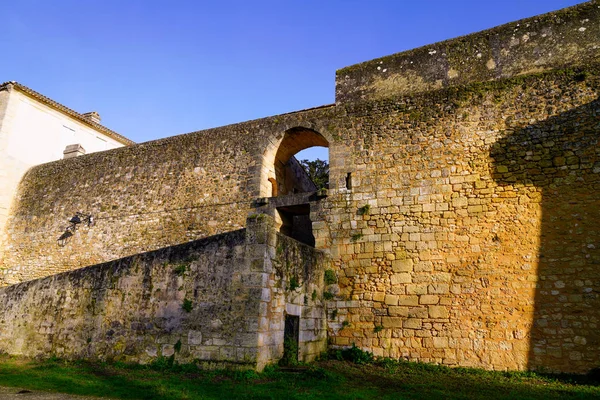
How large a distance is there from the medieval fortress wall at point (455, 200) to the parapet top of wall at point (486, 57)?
0.03 metres

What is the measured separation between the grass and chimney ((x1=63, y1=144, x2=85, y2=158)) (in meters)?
11.4

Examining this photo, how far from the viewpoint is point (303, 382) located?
21.7ft

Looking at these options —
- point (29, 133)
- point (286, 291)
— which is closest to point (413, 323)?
point (286, 291)

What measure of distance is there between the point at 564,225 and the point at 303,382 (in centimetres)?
542

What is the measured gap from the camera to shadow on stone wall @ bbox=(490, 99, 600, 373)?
7.43 meters

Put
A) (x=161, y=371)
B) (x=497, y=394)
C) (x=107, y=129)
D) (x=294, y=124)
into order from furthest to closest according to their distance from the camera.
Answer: (x=107, y=129)
(x=294, y=124)
(x=161, y=371)
(x=497, y=394)

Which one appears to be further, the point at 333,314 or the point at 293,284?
the point at 333,314

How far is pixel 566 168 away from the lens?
8.20 meters

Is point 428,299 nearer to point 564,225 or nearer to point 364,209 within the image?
point 364,209

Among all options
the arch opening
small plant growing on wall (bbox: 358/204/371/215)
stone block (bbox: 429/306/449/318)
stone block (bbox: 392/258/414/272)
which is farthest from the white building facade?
stone block (bbox: 429/306/449/318)

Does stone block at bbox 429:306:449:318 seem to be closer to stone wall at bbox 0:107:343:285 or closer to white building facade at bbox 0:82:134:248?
stone wall at bbox 0:107:343:285

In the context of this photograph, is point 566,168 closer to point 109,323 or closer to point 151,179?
point 109,323

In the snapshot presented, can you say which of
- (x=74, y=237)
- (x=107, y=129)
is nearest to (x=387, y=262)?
(x=74, y=237)

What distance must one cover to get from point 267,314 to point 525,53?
7.84m
